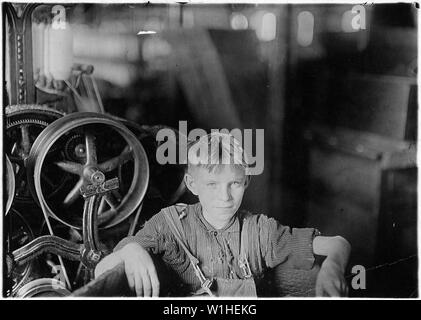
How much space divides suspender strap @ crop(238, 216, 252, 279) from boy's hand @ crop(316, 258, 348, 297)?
8.6 inches

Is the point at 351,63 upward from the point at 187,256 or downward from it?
upward

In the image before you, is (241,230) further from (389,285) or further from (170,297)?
(389,285)

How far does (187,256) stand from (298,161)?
0.45 metres

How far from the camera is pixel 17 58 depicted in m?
1.88

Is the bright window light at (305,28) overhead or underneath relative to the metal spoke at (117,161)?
overhead

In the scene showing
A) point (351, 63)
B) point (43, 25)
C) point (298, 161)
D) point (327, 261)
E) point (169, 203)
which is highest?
point (43, 25)

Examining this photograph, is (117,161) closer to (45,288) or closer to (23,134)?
(23,134)

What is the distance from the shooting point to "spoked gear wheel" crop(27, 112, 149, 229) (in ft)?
6.19

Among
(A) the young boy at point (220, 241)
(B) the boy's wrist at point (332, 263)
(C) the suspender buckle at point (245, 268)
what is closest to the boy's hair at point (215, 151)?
(A) the young boy at point (220, 241)

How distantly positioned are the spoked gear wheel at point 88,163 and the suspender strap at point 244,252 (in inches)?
13.0

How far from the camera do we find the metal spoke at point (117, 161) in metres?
1.91

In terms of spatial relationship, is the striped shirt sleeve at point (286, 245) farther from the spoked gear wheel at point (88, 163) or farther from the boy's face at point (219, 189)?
the spoked gear wheel at point (88, 163)

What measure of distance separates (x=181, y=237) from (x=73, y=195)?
0.35 meters
